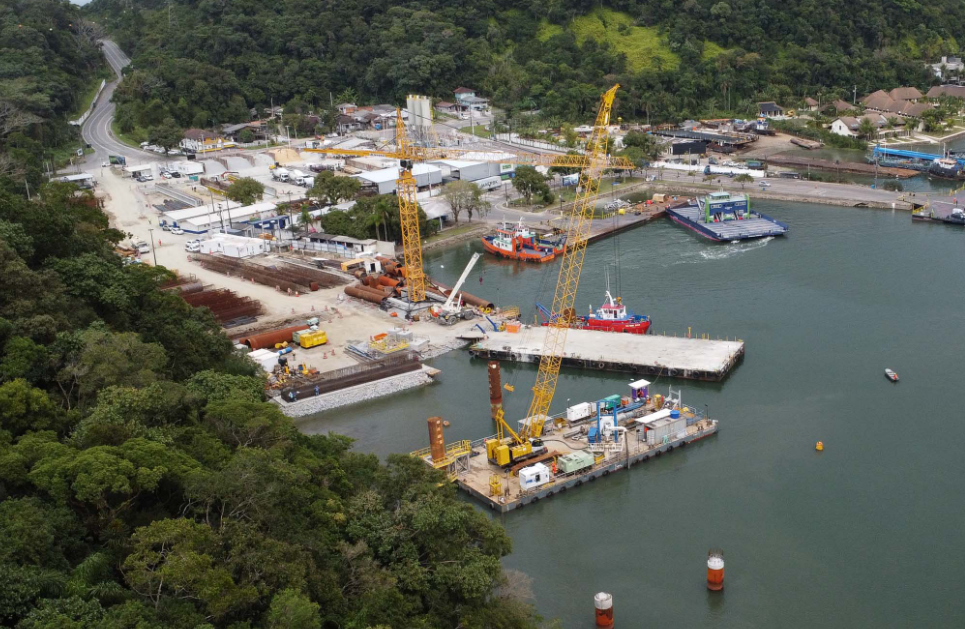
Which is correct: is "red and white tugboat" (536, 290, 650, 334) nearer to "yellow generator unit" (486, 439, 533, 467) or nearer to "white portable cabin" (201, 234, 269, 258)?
"yellow generator unit" (486, 439, 533, 467)

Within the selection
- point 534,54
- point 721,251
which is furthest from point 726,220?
point 534,54

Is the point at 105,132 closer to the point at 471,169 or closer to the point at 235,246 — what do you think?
the point at 471,169

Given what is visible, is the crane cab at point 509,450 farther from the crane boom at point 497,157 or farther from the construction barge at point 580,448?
the crane boom at point 497,157

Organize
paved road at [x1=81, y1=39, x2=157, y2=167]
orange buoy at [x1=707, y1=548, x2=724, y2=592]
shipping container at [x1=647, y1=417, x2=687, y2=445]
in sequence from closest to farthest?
orange buoy at [x1=707, y1=548, x2=724, y2=592] → shipping container at [x1=647, y1=417, x2=687, y2=445] → paved road at [x1=81, y1=39, x2=157, y2=167]

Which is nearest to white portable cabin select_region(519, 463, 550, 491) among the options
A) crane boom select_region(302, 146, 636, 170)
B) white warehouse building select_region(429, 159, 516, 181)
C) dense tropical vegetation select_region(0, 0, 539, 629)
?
dense tropical vegetation select_region(0, 0, 539, 629)

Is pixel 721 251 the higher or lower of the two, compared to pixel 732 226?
lower

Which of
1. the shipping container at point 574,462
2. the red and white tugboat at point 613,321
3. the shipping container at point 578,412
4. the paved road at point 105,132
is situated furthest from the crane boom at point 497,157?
the shipping container at point 574,462

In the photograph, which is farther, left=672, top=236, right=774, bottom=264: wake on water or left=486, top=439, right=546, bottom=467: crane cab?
left=672, top=236, right=774, bottom=264: wake on water
